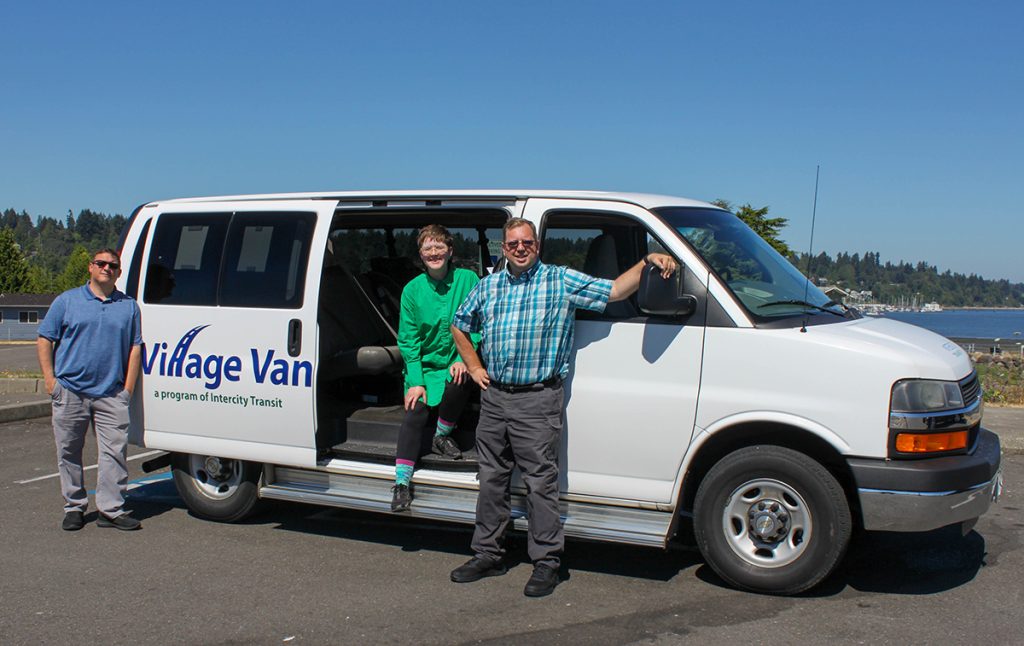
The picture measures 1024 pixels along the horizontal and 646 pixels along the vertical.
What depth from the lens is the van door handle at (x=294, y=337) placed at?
6.28m

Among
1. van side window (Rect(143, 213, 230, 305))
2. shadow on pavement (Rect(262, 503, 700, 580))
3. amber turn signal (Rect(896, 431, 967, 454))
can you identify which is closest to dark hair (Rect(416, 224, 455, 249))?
van side window (Rect(143, 213, 230, 305))

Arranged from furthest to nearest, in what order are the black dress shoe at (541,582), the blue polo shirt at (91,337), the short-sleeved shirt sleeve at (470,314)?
the blue polo shirt at (91,337)
the short-sleeved shirt sleeve at (470,314)
the black dress shoe at (541,582)

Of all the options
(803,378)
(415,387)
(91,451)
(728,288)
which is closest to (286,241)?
(415,387)

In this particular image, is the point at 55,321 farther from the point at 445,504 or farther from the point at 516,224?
the point at 516,224

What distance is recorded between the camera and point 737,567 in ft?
17.1

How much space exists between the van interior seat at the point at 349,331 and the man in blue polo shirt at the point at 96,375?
4.49ft

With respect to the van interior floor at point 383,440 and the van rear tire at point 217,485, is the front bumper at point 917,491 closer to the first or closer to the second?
the van interior floor at point 383,440

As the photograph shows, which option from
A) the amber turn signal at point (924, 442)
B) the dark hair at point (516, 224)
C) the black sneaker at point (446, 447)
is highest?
the dark hair at point (516, 224)

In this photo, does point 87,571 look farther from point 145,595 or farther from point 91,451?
point 91,451

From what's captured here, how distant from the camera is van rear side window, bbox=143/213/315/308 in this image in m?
6.44

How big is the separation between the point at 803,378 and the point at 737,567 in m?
1.10

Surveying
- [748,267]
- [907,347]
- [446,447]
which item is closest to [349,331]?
[446,447]

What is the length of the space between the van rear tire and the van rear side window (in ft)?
3.88

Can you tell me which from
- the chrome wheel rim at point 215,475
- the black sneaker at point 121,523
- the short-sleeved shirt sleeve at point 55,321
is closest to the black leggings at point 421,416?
the chrome wheel rim at point 215,475
